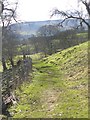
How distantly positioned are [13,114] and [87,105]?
3.40 metres

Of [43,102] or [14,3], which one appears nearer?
[43,102]

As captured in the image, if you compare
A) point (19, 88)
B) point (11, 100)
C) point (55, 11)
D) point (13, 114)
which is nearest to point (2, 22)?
point (55, 11)

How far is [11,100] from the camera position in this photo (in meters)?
17.3

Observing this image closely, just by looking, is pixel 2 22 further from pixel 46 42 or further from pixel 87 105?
pixel 46 42

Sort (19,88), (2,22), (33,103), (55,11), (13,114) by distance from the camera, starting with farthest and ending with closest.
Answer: (55,11)
(2,22)
(19,88)
(33,103)
(13,114)

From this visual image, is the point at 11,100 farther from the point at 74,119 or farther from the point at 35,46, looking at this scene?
the point at 35,46

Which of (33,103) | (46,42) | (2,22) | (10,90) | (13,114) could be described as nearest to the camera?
(13,114)

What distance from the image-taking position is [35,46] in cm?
14250

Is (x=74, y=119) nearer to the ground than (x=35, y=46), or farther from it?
farther from it

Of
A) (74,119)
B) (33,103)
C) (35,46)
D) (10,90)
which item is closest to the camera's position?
(74,119)

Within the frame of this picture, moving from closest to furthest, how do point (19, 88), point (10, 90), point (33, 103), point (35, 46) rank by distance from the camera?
point (33, 103), point (10, 90), point (19, 88), point (35, 46)

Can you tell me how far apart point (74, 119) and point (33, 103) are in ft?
14.0

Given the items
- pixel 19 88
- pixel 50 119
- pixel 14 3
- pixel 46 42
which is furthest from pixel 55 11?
pixel 46 42

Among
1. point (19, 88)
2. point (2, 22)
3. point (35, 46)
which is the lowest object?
point (35, 46)
